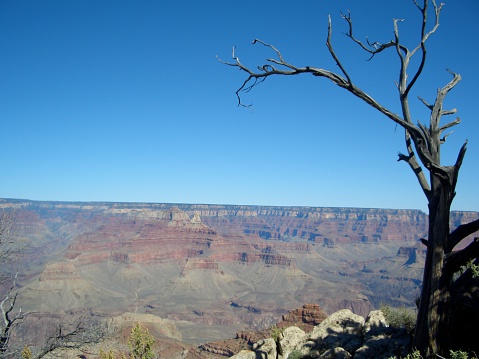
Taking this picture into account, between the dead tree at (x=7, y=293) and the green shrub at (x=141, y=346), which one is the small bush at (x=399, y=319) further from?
the green shrub at (x=141, y=346)

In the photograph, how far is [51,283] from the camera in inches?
5212

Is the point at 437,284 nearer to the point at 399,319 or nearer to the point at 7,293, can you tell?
the point at 399,319

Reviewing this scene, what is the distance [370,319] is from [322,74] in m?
11.6

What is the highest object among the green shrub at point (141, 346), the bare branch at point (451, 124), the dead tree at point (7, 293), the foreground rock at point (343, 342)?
the bare branch at point (451, 124)

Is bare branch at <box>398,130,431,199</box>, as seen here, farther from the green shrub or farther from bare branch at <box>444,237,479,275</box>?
the green shrub

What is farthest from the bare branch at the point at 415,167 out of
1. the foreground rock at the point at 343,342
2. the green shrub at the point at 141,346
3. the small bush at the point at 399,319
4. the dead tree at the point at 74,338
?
the green shrub at the point at 141,346

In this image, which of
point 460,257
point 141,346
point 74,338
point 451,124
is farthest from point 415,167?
point 141,346

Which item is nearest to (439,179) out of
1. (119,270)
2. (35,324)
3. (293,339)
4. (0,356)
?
(0,356)

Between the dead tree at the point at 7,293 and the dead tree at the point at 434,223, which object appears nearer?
the dead tree at the point at 434,223

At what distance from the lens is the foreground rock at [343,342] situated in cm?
1061

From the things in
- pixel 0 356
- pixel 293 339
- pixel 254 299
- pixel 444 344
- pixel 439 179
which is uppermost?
pixel 439 179

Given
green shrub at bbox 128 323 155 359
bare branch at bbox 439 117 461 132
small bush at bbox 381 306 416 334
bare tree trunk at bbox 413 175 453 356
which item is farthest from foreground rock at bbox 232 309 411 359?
green shrub at bbox 128 323 155 359

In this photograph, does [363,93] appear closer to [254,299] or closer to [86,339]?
[86,339]

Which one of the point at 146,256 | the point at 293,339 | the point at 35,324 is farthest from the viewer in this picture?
the point at 146,256
